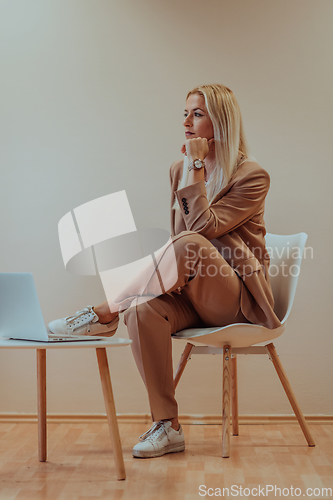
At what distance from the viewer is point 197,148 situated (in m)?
1.67

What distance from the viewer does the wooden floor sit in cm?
119

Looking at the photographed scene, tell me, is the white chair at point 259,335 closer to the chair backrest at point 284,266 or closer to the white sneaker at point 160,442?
the chair backrest at point 284,266

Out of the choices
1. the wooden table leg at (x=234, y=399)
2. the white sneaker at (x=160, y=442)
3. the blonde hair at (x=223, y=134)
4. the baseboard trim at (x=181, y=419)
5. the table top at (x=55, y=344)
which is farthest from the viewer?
the baseboard trim at (x=181, y=419)

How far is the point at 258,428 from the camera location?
1886 mm

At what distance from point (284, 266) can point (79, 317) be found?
75 centimetres

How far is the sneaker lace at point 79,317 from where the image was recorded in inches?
53.2

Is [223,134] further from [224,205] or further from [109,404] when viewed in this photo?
[109,404]

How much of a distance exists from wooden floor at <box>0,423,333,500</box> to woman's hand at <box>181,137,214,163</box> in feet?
3.08

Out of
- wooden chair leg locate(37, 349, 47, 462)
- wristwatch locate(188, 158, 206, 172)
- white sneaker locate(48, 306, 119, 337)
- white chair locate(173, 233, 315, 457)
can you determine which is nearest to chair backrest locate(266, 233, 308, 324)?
white chair locate(173, 233, 315, 457)

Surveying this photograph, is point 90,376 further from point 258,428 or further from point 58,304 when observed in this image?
point 258,428

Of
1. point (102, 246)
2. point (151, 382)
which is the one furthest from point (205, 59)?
point (151, 382)

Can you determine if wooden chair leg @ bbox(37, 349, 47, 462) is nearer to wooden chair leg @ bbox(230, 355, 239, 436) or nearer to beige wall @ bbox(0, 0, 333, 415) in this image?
beige wall @ bbox(0, 0, 333, 415)

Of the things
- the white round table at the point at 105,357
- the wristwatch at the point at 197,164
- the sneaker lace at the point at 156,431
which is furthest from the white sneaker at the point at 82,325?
the wristwatch at the point at 197,164

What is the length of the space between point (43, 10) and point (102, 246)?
3.47 ft
